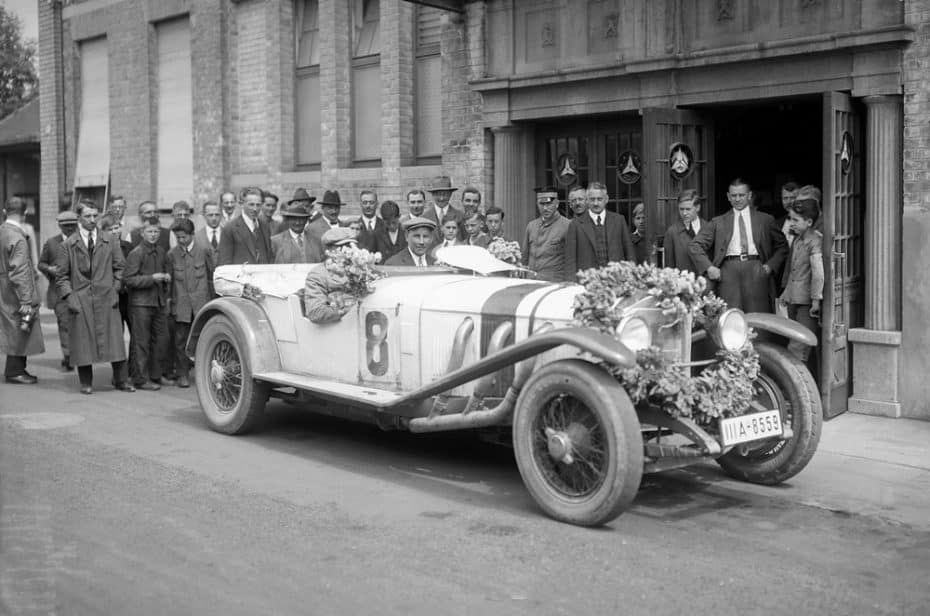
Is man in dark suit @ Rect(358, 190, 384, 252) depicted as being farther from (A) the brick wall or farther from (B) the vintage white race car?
(A) the brick wall

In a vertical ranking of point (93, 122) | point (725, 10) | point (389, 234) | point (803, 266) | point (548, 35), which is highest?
point (93, 122)

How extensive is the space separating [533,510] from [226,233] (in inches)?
237

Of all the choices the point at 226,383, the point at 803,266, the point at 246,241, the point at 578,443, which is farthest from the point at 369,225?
the point at 578,443

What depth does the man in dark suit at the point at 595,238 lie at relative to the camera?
32.3ft

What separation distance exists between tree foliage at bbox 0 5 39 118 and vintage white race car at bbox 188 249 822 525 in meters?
29.1

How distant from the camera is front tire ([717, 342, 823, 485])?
21.7 feet

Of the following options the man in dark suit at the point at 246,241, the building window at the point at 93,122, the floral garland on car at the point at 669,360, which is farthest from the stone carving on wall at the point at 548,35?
the building window at the point at 93,122

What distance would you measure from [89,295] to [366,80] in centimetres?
536

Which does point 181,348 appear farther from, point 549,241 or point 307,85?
point 307,85

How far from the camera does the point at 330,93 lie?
48.1 feet

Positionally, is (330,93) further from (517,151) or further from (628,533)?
(628,533)

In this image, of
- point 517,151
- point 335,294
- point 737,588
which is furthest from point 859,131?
point 737,588

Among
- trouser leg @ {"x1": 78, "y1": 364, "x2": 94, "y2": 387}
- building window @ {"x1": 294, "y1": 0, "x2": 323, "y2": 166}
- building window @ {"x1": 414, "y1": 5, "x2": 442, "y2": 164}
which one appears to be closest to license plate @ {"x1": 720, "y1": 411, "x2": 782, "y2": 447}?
trouser leg @ {"x1": 78, "y1": 364, "x2": 94, "y2": 387}

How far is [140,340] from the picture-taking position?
11.0m
